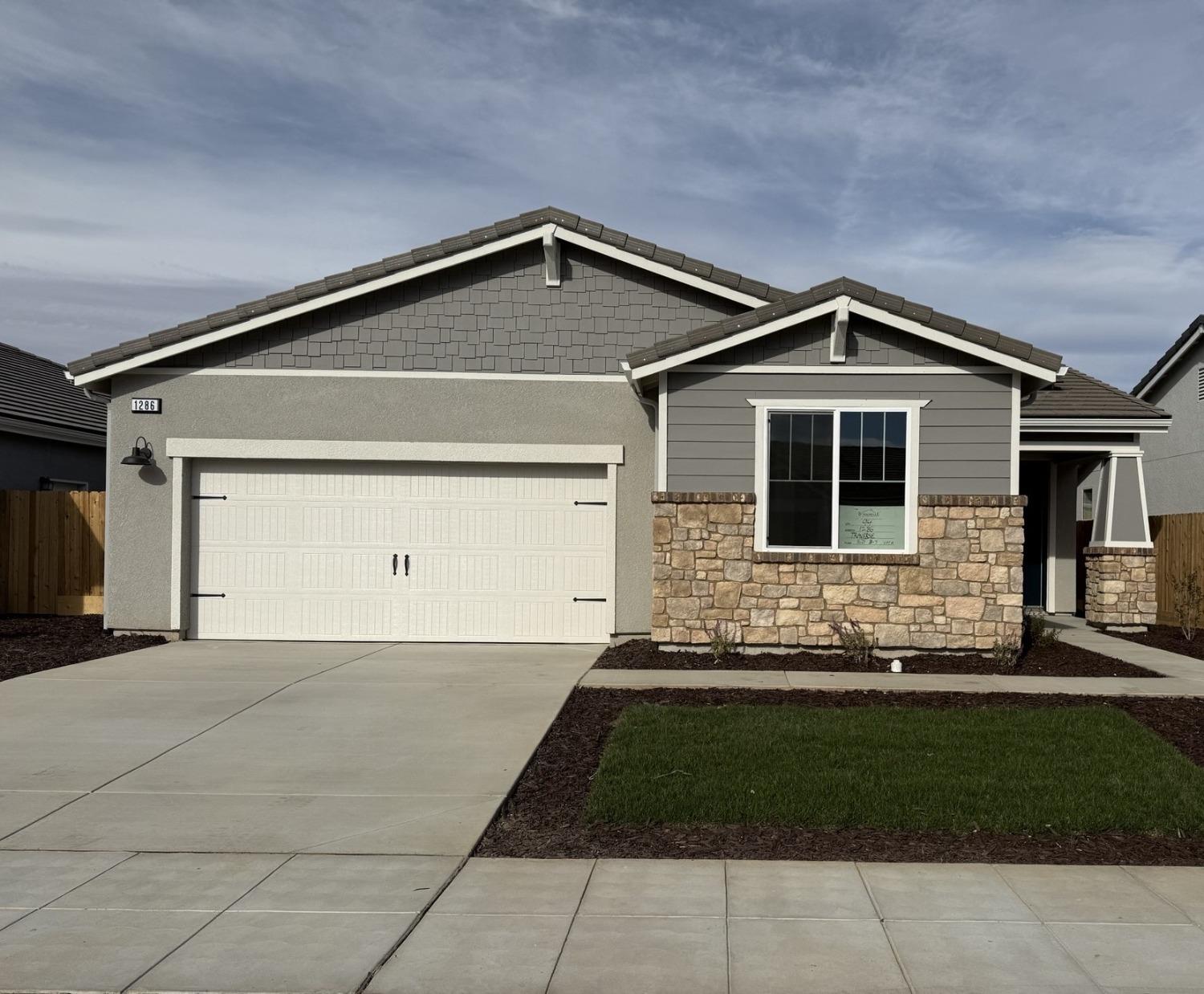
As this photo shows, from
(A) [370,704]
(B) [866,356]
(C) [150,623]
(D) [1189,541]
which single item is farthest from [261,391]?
(D) [1189,541]

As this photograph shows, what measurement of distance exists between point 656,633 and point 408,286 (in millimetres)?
5296

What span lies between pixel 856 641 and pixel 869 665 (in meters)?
0.29

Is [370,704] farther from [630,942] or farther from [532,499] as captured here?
[630,942]

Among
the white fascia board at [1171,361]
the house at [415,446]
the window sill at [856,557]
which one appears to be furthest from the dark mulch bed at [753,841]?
the white fascia board at [1171,361]

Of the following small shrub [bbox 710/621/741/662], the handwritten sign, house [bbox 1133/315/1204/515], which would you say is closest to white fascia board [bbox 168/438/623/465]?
small shrub [bbox 710/621/741/662]

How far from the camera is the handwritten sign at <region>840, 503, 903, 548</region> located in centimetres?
1253

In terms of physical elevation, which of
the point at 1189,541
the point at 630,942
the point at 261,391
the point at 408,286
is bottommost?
the point at 630,942

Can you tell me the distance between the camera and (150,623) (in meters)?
14.4

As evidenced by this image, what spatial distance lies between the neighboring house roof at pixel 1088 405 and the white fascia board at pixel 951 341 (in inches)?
166

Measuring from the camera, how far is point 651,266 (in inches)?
550

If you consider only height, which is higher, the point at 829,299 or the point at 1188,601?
the point at 829,299

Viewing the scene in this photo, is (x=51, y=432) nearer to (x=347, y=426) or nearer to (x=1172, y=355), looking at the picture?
(x=347, y=426)

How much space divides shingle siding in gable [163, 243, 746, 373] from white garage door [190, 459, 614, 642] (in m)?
1.35

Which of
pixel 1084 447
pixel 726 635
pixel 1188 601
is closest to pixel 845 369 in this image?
pixel 726 635
